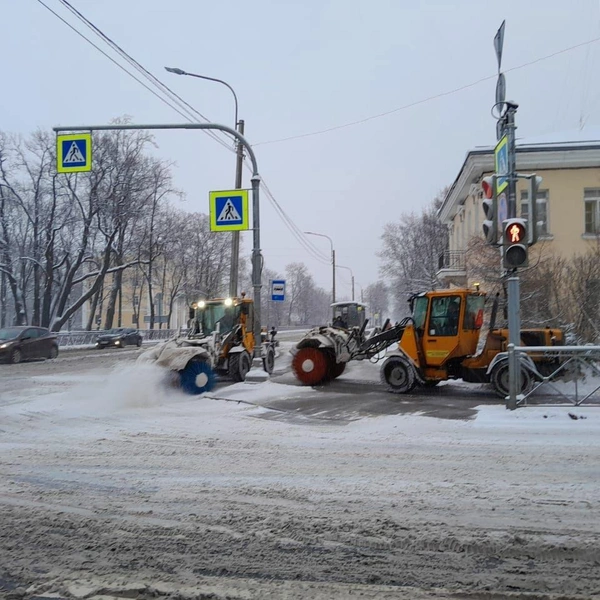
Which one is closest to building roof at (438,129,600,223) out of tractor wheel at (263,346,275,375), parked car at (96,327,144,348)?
tractor wheel at (263,346,275,375)

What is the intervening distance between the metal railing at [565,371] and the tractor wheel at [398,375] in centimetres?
293

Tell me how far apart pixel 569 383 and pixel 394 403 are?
10.9 feet

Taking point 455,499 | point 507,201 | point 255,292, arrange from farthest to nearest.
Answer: point 255,292
point 507,201
point 455,499

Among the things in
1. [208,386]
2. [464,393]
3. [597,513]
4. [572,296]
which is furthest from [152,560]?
[572,296]

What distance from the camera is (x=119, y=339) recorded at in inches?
1577

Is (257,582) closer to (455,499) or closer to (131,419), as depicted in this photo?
(455,499)

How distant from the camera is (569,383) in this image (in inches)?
410

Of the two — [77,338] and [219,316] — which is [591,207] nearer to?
[219,316]

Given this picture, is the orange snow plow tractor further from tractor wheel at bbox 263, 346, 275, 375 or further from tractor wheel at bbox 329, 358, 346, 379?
tractor wheel at bbox 263, 346, 275, 375

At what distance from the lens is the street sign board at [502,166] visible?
10.2 metres

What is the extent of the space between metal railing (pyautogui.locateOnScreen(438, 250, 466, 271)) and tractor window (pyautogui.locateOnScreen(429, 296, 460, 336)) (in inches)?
703

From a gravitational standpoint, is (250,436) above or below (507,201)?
below

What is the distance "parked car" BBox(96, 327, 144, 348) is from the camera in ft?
130

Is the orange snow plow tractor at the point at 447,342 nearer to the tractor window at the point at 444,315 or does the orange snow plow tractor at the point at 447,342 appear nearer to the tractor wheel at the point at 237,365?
the tractor window at the point at 444,315
